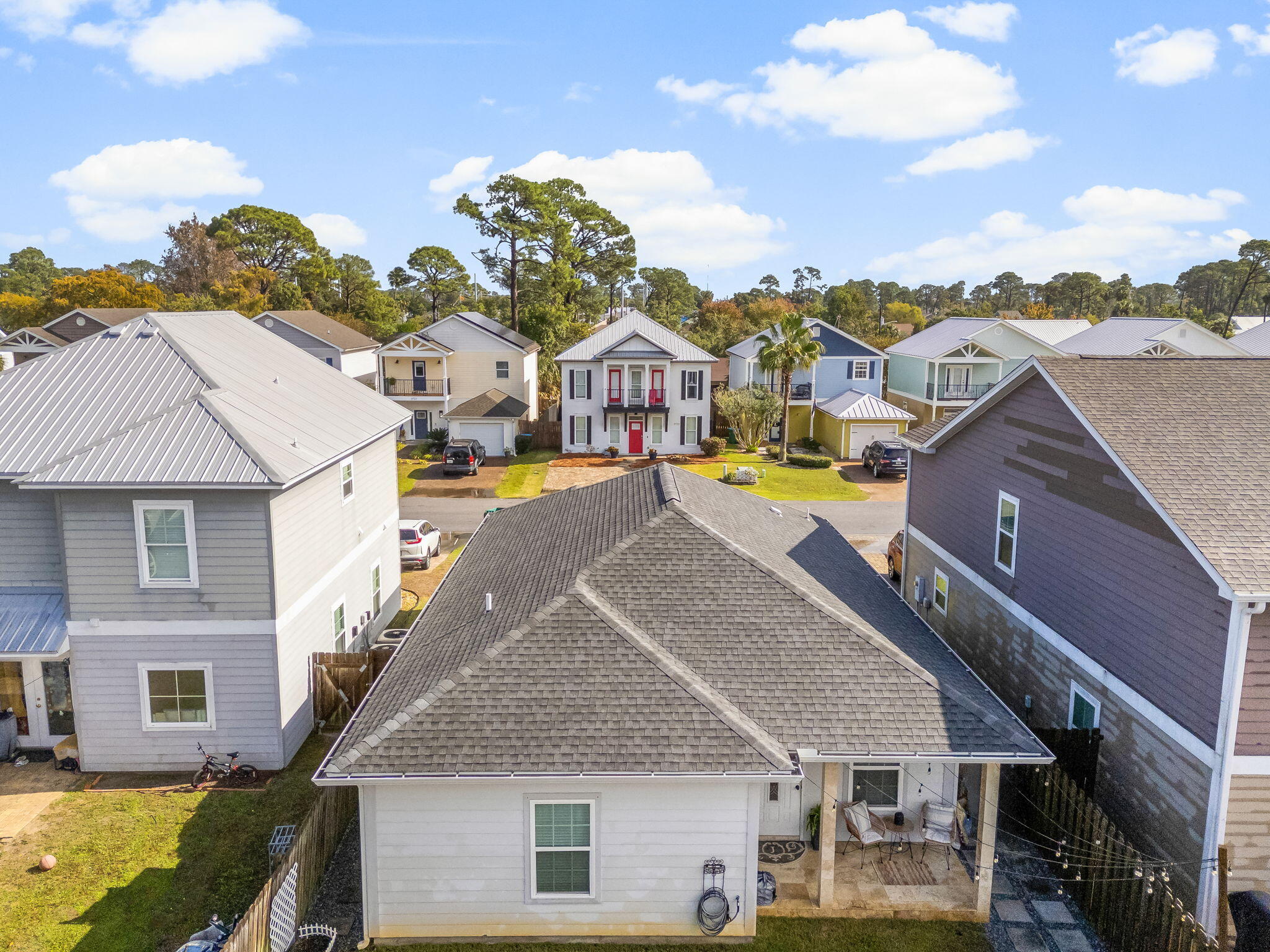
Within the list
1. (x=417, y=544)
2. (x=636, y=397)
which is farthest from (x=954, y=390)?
(x=417, y=544)

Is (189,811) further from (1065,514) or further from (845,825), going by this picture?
(1065,514)

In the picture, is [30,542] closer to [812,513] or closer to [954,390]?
[812,513]

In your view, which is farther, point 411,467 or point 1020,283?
point 1020,283

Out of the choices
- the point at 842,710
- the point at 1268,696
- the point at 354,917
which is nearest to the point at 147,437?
the point at 354,917

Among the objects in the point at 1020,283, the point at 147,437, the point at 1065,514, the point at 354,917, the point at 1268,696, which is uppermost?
the point at 1020,283

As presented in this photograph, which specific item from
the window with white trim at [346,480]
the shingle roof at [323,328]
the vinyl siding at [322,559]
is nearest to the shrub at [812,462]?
the vinyl siding at [322,559]

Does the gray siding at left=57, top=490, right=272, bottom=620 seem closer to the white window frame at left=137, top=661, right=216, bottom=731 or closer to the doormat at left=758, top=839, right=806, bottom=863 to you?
the white window frame at left=137, top=661, right=216, bottom=731
